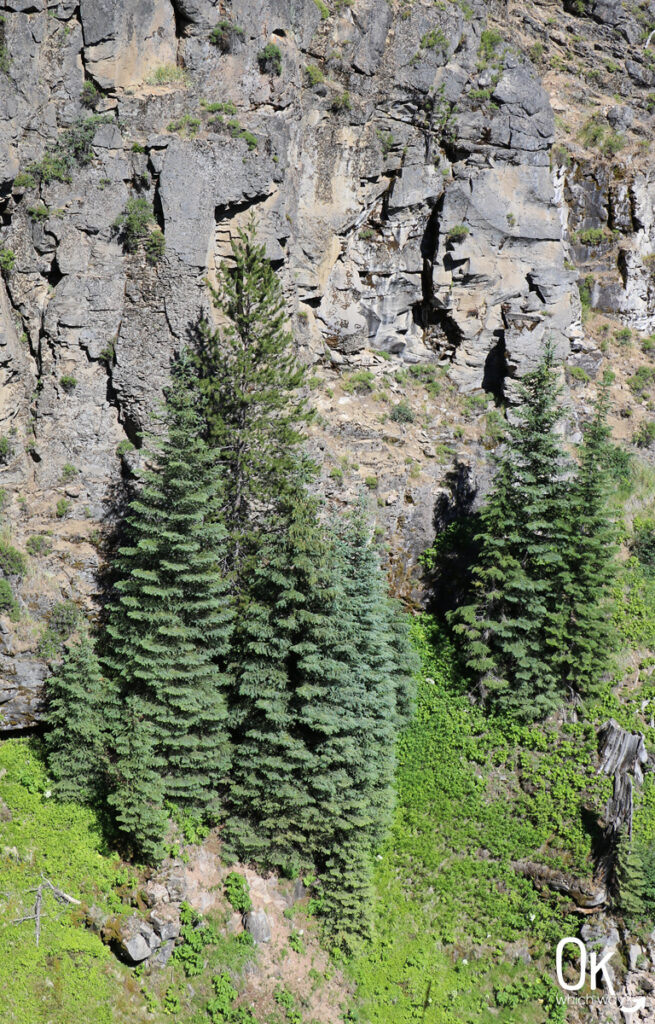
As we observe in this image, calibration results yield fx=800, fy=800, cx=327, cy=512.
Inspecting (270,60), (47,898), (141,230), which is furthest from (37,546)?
(270,60)

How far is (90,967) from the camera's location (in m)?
16.6

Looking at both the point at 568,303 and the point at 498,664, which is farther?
the point at 568,303

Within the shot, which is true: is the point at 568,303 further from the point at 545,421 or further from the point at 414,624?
the point at 414,624

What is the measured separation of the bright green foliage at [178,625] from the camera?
18469 millimetres

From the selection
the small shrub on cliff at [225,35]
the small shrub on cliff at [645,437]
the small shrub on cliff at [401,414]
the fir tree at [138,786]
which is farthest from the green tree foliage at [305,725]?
the small shrub on cliff at [645,437]

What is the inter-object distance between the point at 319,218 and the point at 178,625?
15854mm

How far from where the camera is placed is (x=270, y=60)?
2430 centimetres

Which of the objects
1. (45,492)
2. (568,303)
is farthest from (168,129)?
(568,303)

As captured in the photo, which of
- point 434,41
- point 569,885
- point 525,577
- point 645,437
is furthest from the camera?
point 645,437

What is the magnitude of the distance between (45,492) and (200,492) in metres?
6.55

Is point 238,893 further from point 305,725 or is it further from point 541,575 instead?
point 541,575

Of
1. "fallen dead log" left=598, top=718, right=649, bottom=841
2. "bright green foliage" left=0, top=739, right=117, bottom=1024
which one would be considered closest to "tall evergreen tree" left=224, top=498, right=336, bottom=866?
"bright green foliage" left=0, top=739, right=117, bottom=1024

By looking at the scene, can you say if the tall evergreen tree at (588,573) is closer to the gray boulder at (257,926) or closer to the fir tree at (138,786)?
the gray boulder at (257,926)

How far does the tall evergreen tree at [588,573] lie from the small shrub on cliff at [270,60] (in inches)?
575
